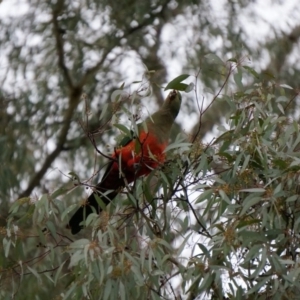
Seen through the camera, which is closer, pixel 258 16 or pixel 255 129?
pixel 255 129

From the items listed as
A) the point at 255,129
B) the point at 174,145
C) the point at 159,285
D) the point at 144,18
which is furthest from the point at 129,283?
the point at 144,18

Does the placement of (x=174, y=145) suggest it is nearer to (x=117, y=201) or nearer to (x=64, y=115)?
(x=117, y=201)

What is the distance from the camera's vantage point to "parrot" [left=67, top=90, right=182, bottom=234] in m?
2.61

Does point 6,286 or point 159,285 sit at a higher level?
point 6,286

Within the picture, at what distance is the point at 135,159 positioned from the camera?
2773 millimetres

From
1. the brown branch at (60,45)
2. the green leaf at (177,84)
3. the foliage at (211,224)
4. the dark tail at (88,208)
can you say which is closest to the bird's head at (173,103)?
the dark tail at (88,208)

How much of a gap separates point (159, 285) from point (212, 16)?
282cm

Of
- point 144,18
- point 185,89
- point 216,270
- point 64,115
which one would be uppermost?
point 144,18

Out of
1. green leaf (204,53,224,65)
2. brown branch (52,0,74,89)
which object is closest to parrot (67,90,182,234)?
green leaf (204,53,224,65)

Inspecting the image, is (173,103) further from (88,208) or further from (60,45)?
(60,45)

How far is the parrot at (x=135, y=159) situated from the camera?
2.61 metres

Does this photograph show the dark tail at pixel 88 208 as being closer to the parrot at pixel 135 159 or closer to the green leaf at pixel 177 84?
the parrot at pixel 135 159

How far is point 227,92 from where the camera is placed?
105 inches

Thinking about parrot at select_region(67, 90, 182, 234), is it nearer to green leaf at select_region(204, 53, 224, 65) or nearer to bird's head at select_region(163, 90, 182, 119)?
bird's head at select_region(163, 90, 182, 119)
